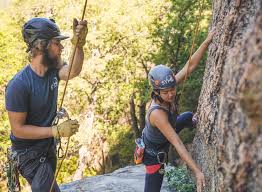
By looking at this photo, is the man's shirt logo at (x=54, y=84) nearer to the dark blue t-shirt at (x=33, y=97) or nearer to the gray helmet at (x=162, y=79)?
the dark blue t-shirt at (x=33, y=97)

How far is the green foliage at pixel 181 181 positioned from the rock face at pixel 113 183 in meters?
0.67

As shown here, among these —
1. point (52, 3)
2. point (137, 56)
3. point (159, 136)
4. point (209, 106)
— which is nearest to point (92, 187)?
point (159, 136)

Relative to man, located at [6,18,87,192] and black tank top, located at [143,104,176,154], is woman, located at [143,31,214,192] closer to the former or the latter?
black tank top, located at [143,104,176,154]

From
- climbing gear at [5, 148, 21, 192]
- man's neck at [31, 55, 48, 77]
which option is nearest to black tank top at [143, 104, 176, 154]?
man's neck at [31, 55, 48, 77]

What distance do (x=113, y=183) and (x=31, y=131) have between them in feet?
16.1

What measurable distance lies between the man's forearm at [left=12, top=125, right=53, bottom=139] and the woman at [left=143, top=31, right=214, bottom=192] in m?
1.34

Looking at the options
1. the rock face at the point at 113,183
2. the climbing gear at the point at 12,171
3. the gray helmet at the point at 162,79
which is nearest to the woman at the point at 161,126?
the gray helmet at the point at 162,79

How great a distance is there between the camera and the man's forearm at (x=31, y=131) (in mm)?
4516

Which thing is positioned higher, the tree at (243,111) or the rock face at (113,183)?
the tree at (243,111)

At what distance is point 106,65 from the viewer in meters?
22.9

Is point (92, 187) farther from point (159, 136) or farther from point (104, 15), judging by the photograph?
point (104, 15)

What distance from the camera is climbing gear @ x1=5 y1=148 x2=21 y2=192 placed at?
4.93 meters

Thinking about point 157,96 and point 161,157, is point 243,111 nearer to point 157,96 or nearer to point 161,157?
point 157,96

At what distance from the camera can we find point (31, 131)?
4.52 metres
